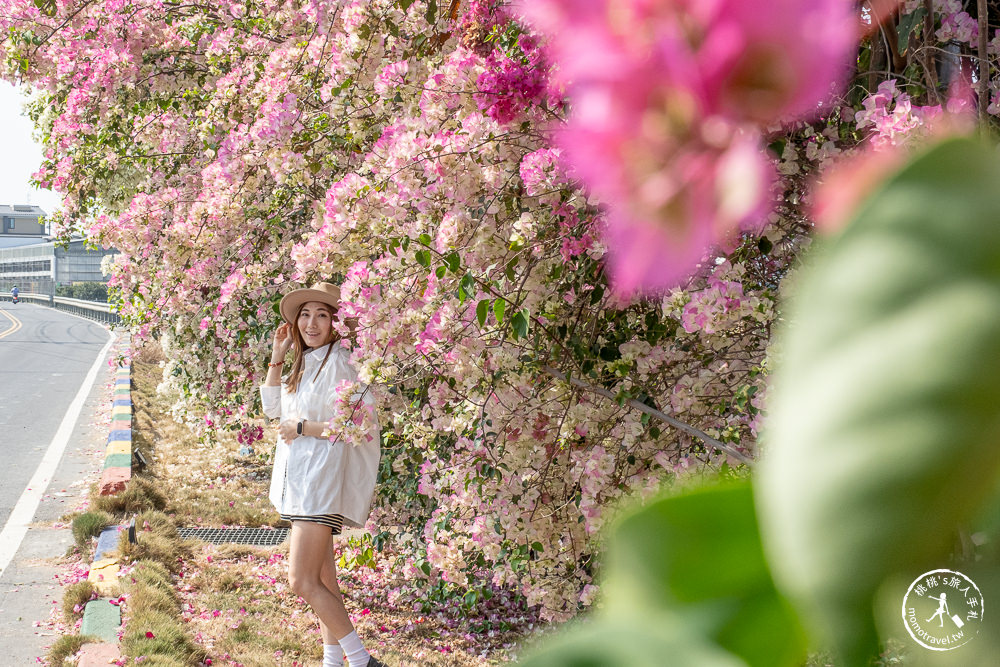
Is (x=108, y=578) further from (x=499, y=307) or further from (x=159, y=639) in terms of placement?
(x=499, y=307)

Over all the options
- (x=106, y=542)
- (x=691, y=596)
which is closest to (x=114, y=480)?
(x=106, y=542)

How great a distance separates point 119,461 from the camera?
690 centimetres

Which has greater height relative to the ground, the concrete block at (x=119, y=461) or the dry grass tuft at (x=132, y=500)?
the concrete block at (x=119, y=461)

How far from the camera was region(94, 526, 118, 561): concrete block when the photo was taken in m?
5.05

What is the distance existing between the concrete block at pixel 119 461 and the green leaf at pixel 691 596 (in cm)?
725

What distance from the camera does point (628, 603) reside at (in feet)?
0.57

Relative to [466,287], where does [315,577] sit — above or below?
below

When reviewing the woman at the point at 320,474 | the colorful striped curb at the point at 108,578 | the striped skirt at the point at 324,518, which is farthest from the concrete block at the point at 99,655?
the striped skirt at the point at 324,518

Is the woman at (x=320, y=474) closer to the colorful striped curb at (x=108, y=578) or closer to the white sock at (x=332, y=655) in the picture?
the white sock at (x=332, y=655)

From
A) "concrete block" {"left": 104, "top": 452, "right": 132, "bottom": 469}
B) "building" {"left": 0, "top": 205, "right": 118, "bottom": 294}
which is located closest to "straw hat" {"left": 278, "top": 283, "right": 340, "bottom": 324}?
"concrete block" {"left": 104, "top": 452, "right": 132, "bottom": 469}

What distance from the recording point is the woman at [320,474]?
3.78m

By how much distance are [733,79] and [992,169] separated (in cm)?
4

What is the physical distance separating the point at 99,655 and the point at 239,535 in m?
2.34

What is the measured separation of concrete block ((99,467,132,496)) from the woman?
8.94ft
